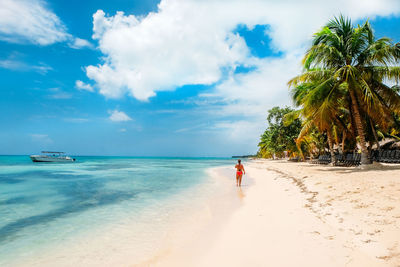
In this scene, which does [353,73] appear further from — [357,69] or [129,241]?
[129,241]

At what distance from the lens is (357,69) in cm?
1301

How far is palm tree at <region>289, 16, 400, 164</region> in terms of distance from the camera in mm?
12312

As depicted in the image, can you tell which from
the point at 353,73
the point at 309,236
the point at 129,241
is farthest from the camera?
the point at 353,73

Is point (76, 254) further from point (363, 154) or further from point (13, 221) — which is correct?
point (363, 154)

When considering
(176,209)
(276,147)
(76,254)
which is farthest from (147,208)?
(276,147)

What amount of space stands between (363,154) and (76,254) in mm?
14794

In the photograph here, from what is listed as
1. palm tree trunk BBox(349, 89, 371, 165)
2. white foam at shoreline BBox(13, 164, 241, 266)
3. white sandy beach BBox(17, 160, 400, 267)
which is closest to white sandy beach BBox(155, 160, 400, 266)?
white sandy beach BBox(17, 160, 400, 267)

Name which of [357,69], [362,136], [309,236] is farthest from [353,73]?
[309,236]

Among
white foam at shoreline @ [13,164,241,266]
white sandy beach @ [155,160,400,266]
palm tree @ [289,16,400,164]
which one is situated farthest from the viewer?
palm tree @ [289,16,400,164]

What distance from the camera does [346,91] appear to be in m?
13.0

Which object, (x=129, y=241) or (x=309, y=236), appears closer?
(x=309, y=236)

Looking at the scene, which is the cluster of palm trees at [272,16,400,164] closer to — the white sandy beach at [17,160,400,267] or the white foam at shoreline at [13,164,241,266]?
the white sandy beach at [17,160,400,267]

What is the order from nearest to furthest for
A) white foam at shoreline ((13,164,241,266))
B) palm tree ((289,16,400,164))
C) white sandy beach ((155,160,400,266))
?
1. white sandy beach ((155,160,400,266))
2. white foam at shoreline ((13,164,241,266))
3. palm tree ((289,16,400,164))

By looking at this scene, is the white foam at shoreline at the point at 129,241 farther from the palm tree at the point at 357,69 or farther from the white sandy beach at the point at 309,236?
the palm tree at the point at 357,69
